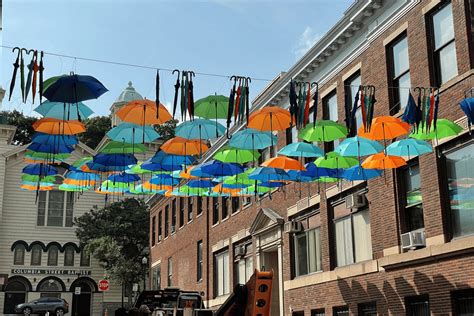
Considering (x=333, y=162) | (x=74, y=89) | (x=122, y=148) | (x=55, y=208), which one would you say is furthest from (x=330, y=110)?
(x=55, y=208)

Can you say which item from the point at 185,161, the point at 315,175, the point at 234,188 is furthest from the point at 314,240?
the point at 185,161

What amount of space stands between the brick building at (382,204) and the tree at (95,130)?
4860 centimetres

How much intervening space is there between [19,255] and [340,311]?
131ft

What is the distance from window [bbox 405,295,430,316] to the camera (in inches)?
633

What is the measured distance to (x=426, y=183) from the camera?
639 inches

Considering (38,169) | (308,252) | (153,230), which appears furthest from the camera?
(153,230)

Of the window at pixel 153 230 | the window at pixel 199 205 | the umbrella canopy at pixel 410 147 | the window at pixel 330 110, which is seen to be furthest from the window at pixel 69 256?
the umbrella canopy at pixel 410 147

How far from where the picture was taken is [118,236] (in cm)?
5362

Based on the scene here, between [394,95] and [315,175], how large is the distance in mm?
3250

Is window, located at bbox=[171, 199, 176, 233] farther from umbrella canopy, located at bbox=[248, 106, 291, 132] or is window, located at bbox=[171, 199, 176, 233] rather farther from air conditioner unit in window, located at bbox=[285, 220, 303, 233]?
umbrella canopy, located at bbox=[248, 106, 291, 132]

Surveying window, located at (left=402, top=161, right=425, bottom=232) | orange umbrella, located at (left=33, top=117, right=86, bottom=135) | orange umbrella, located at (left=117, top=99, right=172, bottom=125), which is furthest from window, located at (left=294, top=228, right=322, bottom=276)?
orange umbrella, located at (left=33, top=117, right=86, bottom=135)

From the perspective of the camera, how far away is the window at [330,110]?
21609 millimetres

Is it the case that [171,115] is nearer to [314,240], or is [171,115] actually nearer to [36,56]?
[36,56]

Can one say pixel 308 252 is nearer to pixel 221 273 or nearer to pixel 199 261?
pixel 221 273
